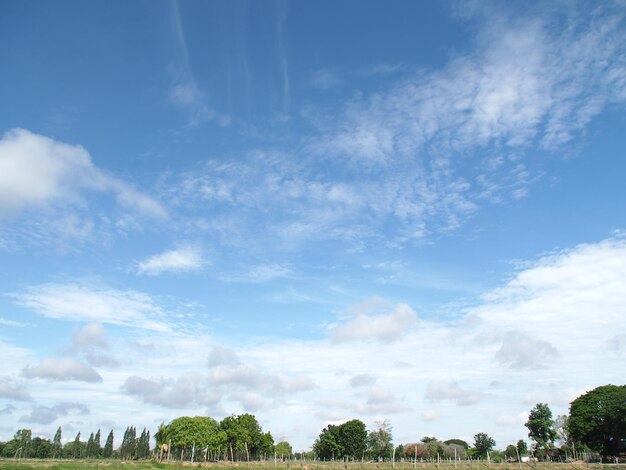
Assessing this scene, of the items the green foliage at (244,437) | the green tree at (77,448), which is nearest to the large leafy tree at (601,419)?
the green foliage at (244,437)

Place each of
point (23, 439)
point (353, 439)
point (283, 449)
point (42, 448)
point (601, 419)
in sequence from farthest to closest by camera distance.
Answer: point (42, 448) → point (283, 449) → point (23, 439) → point (353, 439) → point (601, 419)

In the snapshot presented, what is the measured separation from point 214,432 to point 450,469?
52.3 meters

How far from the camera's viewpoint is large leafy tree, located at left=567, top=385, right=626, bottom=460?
235 ft

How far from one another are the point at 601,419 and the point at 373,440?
50.8 m

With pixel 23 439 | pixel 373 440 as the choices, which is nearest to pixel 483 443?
pixel 373 440

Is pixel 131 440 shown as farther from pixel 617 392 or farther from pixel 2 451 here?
pixel 617 392

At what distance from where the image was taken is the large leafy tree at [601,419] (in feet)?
235

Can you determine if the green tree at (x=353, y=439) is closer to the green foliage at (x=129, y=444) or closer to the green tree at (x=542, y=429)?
the green tree at (x=542, y=429)

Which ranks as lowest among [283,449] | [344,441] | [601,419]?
[283,449]

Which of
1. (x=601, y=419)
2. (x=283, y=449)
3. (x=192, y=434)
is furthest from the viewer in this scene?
(x=283, y=449)

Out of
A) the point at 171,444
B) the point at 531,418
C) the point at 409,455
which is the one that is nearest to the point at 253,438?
the point at 171,444

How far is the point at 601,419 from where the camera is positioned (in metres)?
76.3

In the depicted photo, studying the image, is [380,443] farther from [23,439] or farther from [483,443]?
[23,439]

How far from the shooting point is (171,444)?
9081 cm
